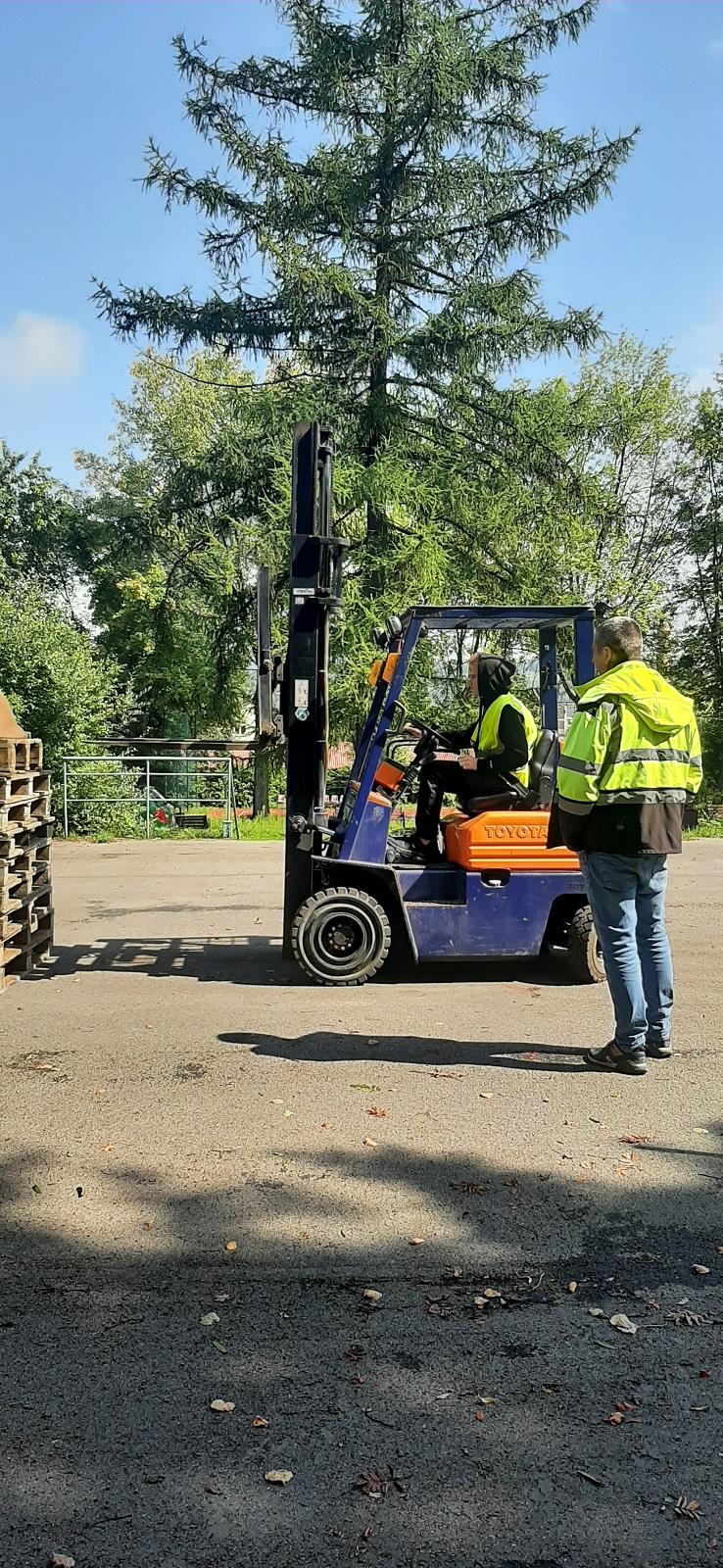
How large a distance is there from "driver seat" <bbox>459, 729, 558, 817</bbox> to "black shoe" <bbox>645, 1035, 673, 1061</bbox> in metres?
2.26

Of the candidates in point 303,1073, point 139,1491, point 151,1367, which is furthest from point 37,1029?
point 139,1491

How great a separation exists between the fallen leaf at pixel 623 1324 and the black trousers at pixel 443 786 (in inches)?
190

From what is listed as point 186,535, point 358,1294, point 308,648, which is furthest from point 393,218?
point 358,1294

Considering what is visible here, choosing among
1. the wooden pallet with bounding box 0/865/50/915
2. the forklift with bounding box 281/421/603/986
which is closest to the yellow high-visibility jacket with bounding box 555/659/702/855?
the forklift with bounding box 281/421/603/986

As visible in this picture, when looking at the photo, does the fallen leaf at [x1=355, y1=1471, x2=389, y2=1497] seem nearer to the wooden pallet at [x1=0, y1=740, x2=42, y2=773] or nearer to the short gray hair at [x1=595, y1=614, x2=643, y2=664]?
the short gray hair at [x1=595, y1=614, x2=643, y2=664]

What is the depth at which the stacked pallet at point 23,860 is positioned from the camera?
7602 millimetres

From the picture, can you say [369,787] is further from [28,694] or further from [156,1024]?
[28,694]

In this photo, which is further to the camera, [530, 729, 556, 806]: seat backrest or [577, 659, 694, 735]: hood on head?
[530, 729, 556, 806]: seat backrest

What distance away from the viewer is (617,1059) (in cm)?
566

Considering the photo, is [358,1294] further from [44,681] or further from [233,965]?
[44,681]

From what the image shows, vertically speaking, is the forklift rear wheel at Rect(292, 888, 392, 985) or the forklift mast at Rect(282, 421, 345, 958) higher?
the forklift mast at Rect(282, 421, 345, 958)

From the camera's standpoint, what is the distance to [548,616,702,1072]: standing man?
18.0 ft

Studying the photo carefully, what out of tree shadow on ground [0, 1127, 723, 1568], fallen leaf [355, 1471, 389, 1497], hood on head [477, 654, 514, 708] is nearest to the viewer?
tree shadow on ground [0, 1127, 723, 1568]

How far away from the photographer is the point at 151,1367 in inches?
121
